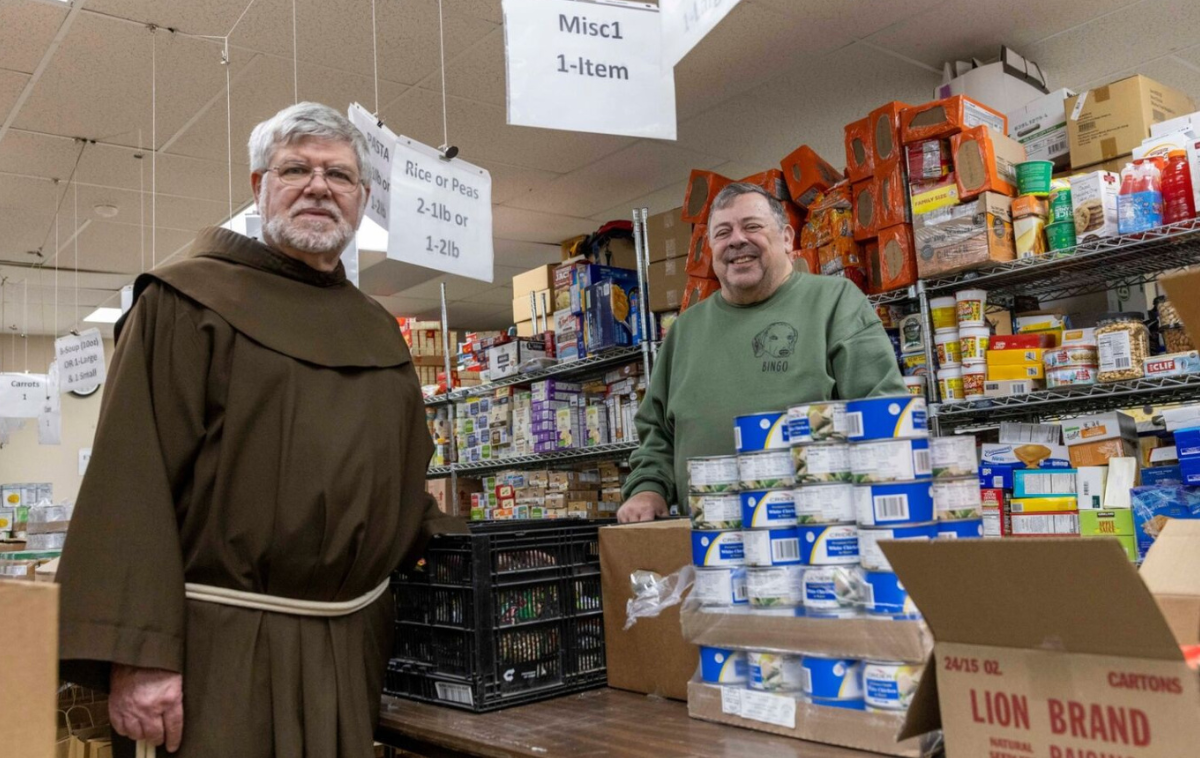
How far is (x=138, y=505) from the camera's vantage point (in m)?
1.57

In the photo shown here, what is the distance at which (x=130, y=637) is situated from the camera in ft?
4.90

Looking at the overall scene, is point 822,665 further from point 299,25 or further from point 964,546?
point 299,25

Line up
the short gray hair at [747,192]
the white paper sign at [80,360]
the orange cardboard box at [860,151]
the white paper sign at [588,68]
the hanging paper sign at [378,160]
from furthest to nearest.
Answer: the white paper sign at [80,360]
the orange cardboard box at [860,151]
the hanging paper sign at [378,160]
the short gray hair at [747,192]
the white paper sign at [588,68]

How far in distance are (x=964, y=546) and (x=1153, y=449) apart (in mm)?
2771

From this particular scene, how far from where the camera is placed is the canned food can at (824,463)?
1.35 m

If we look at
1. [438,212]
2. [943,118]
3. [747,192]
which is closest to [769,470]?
[747,192]

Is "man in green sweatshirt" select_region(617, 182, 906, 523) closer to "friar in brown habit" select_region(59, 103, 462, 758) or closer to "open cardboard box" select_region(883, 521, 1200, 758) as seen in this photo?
"friar in brown habit" select_region(59, 103, 462, 758)

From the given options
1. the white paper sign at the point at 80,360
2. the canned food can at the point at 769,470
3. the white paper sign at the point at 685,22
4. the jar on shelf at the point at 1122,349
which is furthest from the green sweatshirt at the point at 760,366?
the white paper sign at the point at 80,360

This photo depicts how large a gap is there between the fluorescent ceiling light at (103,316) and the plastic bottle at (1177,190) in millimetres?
9227

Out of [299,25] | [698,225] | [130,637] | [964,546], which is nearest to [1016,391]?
[698,225]

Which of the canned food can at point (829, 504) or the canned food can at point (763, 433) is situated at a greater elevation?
the canned food can at point (763, 433)

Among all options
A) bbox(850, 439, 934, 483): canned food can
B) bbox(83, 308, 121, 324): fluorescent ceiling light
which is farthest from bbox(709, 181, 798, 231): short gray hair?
bbox(83, 308, 121, 324): fluorescent ceiling light

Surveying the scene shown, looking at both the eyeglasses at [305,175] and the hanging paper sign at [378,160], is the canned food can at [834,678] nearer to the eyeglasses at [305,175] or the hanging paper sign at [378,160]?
the eyeglasses at [305,175]

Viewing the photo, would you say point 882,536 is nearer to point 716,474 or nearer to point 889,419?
point 889,419
